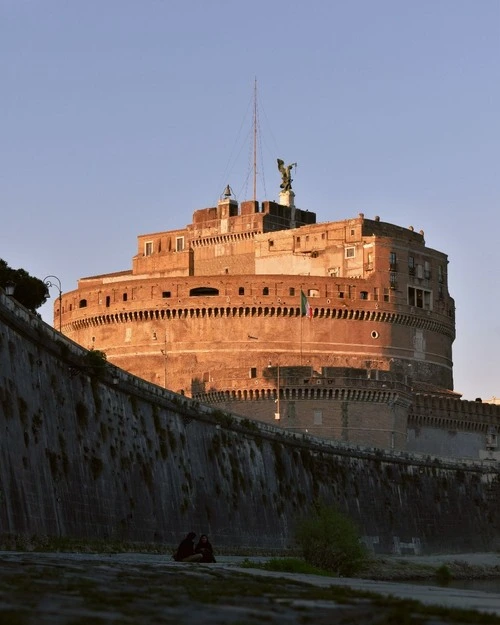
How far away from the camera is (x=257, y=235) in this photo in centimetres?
12100

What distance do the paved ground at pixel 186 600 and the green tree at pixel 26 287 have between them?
159 feet

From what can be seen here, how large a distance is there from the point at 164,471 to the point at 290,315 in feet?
190

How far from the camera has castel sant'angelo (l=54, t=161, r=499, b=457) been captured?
10556cm

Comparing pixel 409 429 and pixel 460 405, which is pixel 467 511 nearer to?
pixel 409 429

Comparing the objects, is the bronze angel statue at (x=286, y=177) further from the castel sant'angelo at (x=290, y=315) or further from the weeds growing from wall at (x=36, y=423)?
the weeds growing from wall at (x=36, y=423)

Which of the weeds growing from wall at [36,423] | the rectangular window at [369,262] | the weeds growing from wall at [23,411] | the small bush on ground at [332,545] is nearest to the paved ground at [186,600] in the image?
the weeds growing from wall at [23,411]

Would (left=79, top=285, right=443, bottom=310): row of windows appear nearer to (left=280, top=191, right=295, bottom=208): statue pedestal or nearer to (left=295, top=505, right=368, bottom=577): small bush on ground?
(left=280, top=191, right=295, bottom=208): statue pedestal

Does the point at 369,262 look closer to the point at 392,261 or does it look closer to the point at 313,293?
the point at 392,261

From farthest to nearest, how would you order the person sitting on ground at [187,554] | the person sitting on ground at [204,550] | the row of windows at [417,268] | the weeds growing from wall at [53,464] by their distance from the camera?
the row of windows at [417,268] → the weeds growing from wall at [53,464] → the person sitting on ground at [187,554] → the person sitting on ground at [204,550]

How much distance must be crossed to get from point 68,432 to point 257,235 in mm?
76930

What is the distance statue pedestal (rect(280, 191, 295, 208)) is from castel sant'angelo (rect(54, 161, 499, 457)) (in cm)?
363

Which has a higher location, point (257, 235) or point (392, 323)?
point (257, 235)

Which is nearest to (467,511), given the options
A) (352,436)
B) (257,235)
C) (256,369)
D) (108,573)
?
(352,436)

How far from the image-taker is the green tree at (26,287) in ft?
242
